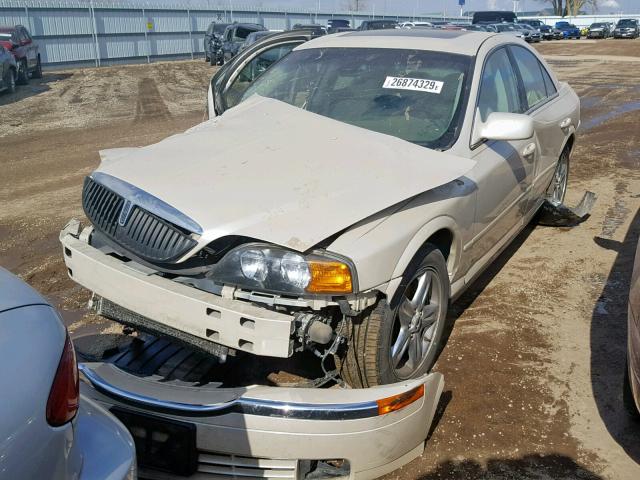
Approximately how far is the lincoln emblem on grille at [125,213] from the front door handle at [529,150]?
8.94 feet

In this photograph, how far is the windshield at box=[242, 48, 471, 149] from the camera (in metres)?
3.76

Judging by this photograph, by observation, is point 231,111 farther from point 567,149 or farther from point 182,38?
point 182,38

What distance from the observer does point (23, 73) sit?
18734 mm

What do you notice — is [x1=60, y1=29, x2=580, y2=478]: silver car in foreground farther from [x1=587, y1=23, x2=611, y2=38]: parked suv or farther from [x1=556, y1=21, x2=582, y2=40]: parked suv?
[x1=587, y1=23, x2=611, y2=38]: parked suv

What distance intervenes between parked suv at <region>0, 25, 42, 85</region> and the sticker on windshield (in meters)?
16.5

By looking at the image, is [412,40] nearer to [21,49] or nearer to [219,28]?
[21,49]

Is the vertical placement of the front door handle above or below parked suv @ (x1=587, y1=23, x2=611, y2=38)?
above

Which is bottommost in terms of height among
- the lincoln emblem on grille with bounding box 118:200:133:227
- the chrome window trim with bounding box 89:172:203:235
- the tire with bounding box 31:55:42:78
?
the tire with bounding box 31:55:42:78

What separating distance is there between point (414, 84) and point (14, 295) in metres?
2.80

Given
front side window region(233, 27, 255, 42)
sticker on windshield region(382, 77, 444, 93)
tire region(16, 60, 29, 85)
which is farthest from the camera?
front side window region(233, 27, 255, 42)

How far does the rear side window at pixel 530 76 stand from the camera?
15.8 feet

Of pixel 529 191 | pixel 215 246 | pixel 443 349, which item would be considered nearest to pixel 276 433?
pixel 215 246

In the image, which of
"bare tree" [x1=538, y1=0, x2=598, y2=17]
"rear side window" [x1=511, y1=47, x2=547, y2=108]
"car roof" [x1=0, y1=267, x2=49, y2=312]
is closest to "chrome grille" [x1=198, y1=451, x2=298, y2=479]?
"car roof" [x1=0, y1=267, x2=49, y2=312]

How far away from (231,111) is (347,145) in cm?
108
